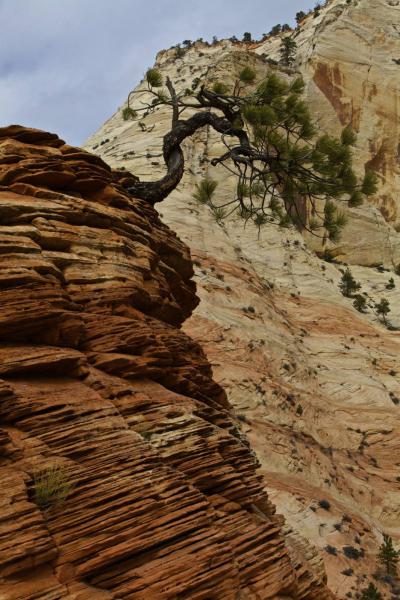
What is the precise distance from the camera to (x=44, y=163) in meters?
9.41

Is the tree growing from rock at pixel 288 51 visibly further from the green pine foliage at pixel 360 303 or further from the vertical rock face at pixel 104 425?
the vertical rock face at pixel 104 425

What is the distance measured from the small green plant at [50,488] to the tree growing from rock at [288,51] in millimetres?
62935

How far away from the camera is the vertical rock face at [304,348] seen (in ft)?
65.9

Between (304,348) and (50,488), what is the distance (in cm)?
2594

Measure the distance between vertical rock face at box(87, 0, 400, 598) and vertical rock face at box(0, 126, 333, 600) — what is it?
2.90 metres

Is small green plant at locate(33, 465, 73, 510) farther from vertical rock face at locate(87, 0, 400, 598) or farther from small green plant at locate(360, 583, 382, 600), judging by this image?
small green plant at locate(360, 583, 382, 600)

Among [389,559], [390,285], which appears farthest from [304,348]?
[390,285]

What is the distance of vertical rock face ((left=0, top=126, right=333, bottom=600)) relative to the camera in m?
5.69

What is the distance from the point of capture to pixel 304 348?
31.0 m

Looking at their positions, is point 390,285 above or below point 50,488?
below

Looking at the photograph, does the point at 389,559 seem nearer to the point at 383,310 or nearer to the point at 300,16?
the point at 383,310

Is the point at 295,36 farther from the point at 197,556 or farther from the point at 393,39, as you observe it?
the point at 197,556

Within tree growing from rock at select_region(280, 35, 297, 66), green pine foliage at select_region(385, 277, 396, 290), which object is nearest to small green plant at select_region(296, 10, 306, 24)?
tree growing from rock at select_region(280, 35, 297, 66)

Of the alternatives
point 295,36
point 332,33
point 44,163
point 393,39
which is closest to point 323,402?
point 44,163
